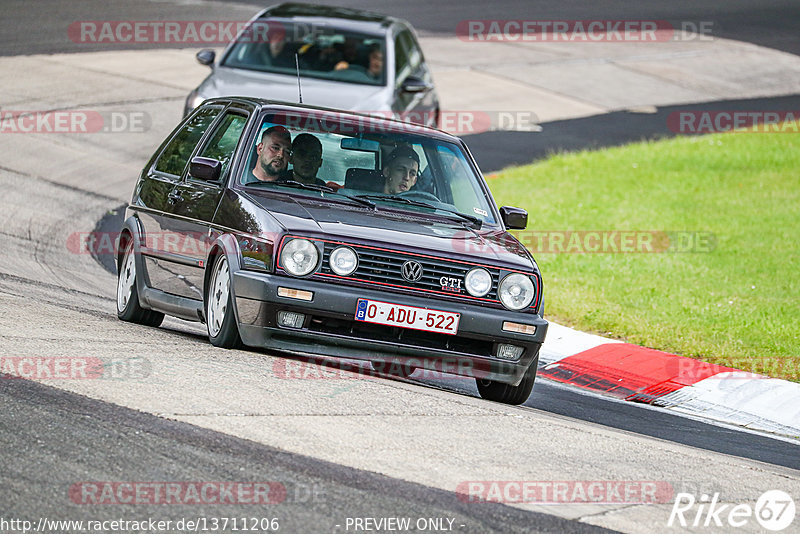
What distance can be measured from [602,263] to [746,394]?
14.3 feet

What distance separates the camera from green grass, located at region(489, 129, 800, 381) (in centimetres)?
1138

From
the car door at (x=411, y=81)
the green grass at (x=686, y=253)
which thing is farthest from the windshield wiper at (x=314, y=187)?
the car door at (x=411, y=81)

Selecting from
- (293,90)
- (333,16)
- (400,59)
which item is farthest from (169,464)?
(333,16)

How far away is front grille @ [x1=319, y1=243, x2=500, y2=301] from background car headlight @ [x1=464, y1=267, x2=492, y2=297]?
3cm

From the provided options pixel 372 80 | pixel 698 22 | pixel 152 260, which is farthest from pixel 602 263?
pixel 698 22

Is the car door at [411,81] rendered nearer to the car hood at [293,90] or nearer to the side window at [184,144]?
the car hood at [293,90]

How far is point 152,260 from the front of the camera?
29.3 ft

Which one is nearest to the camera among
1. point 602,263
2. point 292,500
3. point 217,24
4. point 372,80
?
point 292,500

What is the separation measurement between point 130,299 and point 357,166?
1.98 meters

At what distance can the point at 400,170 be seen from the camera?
8609 millimetres

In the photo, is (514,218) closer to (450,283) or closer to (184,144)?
(450,283)

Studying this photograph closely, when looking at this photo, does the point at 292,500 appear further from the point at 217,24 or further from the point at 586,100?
the point at 217,24

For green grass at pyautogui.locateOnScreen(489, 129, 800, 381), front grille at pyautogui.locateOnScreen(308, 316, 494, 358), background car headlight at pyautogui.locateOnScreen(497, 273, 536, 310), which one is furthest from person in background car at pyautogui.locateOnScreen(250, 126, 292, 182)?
green grass at pyautogui.locateOnScreen(489, 129, 800, 381)

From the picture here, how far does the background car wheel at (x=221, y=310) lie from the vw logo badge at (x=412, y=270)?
1.00m
